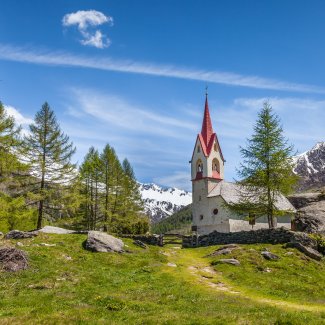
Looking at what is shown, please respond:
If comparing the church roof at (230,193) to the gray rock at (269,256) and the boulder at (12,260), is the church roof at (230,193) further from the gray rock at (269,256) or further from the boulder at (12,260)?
the boulder at (12,260)

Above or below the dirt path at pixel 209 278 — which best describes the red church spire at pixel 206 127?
above

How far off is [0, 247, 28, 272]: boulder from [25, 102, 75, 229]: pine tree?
18.9 meters

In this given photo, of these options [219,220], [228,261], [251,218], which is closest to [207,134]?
[219,220]

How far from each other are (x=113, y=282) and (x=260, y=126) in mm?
27134

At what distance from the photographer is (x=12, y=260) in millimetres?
22438

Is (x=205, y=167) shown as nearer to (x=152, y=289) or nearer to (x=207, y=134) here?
(x=207, y=134)

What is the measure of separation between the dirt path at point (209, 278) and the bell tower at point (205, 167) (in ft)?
77.3

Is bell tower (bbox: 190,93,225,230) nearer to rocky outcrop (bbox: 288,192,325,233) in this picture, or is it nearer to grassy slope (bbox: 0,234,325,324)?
rocky outcrop (bbox: 288,192,325,233)

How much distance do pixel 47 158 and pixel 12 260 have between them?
21972mm

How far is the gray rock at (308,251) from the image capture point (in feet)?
106

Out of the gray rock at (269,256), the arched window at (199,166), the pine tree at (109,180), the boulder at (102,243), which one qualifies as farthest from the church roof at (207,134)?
the boulder at (102,243)

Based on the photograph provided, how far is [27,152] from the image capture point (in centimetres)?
4181

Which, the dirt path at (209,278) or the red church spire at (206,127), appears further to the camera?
the red church spire at (206,127)

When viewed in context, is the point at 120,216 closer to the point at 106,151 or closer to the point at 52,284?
the point at 106,151
